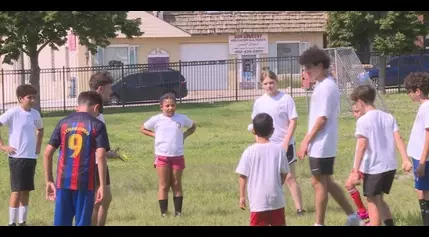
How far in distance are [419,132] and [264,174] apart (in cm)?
204

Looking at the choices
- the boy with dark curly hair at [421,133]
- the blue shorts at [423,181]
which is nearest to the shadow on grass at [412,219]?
the boy with dark curly hair at [421,133]

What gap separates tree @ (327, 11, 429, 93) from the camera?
32469 mm

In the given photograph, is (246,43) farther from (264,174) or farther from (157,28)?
(264,174)

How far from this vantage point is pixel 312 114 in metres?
7.56

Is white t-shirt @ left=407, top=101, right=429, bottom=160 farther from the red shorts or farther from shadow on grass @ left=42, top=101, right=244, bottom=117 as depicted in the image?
shadow on grass @ left=42, top=101, right=244, bottom=117

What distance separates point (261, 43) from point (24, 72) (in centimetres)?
→ 1436

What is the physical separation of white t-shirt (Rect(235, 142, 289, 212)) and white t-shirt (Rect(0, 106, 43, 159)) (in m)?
2.98

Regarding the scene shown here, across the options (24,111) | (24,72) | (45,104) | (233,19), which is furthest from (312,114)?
(233,19)

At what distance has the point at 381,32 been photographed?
33.4 metres

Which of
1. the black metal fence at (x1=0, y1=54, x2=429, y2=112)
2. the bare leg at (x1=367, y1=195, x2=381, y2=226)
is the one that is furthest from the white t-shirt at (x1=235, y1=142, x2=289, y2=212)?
the black metal fence at (x1=0, y1=54, x2=429, y2=112)

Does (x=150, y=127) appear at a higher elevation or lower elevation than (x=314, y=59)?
lower

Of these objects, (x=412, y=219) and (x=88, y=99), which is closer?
(x=88, y=99)

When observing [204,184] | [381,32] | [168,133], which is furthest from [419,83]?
[381,32]

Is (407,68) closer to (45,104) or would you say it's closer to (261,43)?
(261,43)
